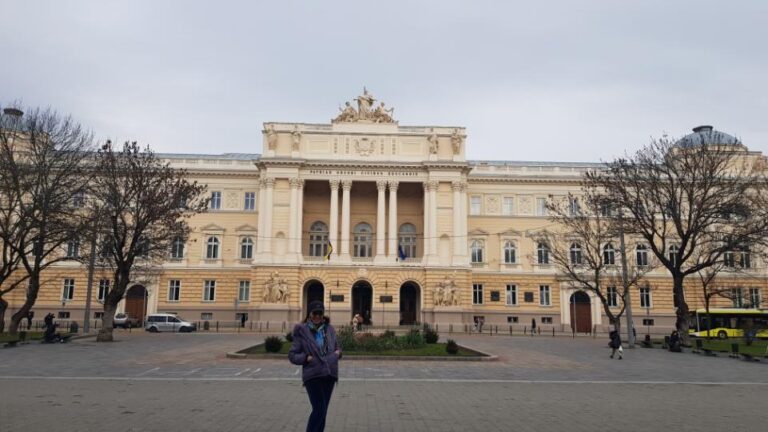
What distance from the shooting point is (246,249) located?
61.6 meters

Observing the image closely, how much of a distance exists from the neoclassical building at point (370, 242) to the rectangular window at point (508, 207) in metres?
0.11

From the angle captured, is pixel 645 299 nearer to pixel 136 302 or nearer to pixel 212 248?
pixel 212 248

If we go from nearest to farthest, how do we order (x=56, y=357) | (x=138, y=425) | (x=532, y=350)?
(x=138, y=425) < (x=56, y=357) < (x=532, y=350)

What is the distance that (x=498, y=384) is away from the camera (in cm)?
1772

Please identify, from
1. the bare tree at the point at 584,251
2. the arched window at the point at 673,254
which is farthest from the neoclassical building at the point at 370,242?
the arched window at the point at 673,254

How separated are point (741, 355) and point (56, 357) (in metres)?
32.6

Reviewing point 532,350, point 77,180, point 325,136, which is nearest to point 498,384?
point 532,350

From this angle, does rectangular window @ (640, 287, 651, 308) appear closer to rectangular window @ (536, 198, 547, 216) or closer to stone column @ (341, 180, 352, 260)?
rectangular window @ (536, 198, 547, 216)

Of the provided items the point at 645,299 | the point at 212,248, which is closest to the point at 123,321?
the point at 212,248

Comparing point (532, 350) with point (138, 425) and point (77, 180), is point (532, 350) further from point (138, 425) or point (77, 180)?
point (77, 180)

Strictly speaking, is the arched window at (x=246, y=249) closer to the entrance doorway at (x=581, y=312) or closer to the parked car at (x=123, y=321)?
the parked car at (x=123, y=321)

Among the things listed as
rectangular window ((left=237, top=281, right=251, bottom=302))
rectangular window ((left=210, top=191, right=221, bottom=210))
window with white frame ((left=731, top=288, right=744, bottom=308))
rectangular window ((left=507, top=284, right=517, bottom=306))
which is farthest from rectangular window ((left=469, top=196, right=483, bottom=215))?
rectangular window ((left=210, top=191, right=221, bottom=210))

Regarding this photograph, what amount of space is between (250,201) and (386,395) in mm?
50310

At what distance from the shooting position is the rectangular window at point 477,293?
201 ft
